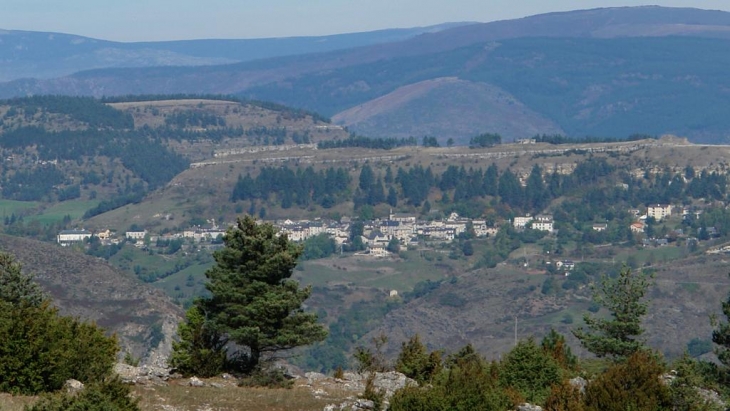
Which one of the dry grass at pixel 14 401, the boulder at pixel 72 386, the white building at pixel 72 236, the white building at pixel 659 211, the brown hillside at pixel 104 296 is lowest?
the white building at pixel 72 236

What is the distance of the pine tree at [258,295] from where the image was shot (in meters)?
32.2

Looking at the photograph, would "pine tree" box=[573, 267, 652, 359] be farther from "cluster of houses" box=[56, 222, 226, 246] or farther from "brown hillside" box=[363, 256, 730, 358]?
"cluster of houses" box=[56, 222, 226, 246]

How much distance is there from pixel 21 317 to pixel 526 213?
15717cm

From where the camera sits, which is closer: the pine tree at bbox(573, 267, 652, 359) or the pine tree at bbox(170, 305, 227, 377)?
the pine tree at bbox(170, 305, 227, 377)

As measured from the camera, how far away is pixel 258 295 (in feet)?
107

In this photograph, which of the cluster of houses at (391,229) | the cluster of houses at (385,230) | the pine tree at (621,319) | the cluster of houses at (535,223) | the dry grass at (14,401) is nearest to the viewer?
the dry grass at (14,401)

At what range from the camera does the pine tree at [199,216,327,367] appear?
32.2 meters

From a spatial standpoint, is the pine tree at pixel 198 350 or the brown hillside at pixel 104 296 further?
the brown hillside at pixel 104 296

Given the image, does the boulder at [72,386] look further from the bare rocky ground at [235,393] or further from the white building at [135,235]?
the white building at [135,235]

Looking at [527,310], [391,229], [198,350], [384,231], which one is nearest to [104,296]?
[527,310]

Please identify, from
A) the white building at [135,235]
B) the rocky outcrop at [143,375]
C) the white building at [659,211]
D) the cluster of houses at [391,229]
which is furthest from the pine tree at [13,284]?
the white building at [659,211]

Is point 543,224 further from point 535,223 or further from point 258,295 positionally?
point 258,295

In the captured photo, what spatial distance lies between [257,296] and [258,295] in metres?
0.10

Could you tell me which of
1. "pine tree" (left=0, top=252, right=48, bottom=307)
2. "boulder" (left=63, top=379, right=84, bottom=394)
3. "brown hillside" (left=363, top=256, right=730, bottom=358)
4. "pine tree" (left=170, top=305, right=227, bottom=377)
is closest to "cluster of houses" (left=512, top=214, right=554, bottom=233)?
"brown hillside" (left=363, top=256, right=730, bottom=358)
